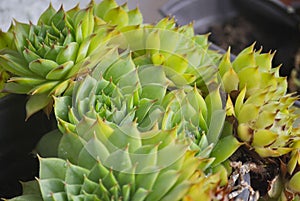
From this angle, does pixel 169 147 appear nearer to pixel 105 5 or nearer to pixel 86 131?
pixel 86 131

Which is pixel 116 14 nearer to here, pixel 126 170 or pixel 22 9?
pixel 126 170

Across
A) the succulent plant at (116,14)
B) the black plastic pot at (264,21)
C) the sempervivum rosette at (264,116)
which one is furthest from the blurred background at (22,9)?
the sempervivum rosette at (264,116)

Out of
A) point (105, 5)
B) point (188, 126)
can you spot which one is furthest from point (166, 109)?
point (105, 5)

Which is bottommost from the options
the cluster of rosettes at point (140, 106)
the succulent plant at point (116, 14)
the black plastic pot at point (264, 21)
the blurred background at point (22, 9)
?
the black plastic pot at point (264, 21)

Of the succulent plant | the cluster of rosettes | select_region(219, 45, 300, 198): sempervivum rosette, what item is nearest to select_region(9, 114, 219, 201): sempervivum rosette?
the cluster of rosettes

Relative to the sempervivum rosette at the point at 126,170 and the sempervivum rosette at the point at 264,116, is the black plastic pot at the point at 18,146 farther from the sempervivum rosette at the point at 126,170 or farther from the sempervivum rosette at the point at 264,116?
the sempervivum rosette at the point at 264,116

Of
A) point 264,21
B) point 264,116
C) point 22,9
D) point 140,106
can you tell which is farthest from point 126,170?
point 264,21
